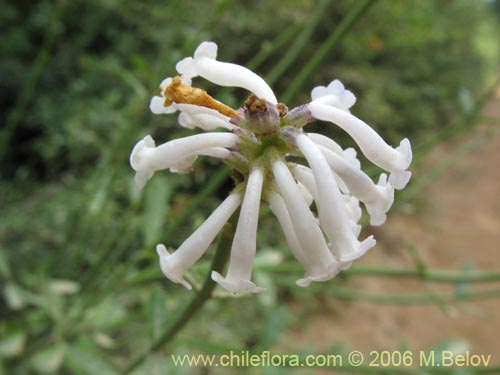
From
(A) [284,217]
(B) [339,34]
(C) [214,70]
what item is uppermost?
(B) [339,34]

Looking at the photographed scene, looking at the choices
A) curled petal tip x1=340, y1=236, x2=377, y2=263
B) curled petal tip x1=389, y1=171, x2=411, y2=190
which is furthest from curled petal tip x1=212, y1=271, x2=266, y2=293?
curled petal tip x1=389, y1=171, x2=411, y2=190

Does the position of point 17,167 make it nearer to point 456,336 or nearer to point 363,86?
point 363,86

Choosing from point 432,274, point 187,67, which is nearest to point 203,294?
point 187,67

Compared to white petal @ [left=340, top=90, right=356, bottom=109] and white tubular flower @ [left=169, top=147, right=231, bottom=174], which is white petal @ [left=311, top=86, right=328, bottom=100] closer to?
white petal @ [left=340, top=90, right=356, bottom=109]

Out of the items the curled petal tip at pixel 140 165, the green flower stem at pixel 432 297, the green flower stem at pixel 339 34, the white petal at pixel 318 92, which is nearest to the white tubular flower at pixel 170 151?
the curled petal tip at pixel 140 165

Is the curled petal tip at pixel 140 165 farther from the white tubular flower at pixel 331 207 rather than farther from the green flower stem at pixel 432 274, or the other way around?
the green flower stem at pixel 432 274

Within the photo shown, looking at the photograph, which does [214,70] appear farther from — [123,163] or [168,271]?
[123,163]

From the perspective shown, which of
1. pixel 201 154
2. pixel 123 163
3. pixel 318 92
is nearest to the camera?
pixel 201 154

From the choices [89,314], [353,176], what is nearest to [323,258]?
[353,176]
